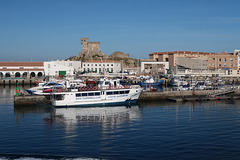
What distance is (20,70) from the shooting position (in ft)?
346

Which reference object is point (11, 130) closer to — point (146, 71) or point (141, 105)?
point (141, 105)

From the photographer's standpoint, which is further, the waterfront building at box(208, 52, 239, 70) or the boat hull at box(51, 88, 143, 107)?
the waterfront building at box(208, 52, 239, 70)

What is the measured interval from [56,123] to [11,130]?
5.00 m

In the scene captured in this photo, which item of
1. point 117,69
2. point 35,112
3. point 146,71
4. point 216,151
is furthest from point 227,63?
point 216,151

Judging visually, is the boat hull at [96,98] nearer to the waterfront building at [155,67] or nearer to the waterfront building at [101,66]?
the waterfront building at [155,67]

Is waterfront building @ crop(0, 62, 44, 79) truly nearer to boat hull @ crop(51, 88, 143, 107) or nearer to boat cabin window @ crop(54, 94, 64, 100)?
boat cabin window @ crop(54, 94, 64, 100)

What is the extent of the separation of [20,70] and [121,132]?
282 feet

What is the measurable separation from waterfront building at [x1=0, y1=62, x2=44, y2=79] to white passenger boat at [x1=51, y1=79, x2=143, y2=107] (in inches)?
2557

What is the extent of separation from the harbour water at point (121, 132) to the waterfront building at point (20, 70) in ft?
214

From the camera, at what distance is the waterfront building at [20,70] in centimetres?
10462

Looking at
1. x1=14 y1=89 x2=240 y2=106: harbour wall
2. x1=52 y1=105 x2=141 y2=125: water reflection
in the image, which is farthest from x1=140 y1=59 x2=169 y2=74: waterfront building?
x1=52 y1=105 x2=141 y2=125: water reflection

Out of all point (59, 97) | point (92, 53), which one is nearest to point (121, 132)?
point (59, 97)

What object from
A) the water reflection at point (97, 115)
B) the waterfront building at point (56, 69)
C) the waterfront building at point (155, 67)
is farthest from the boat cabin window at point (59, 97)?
the waterfront building at point (155, 67)

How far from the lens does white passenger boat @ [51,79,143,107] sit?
43.2m
